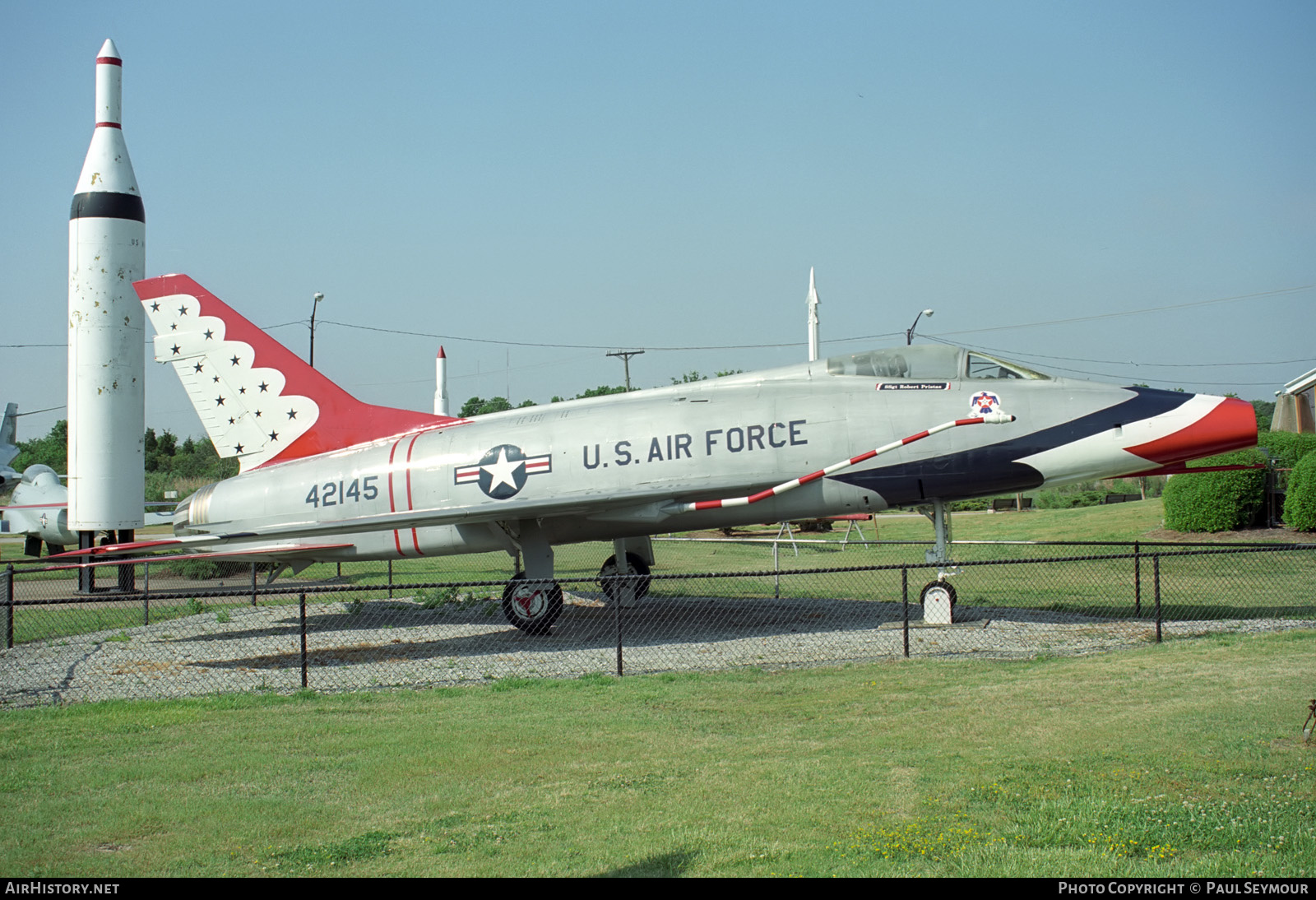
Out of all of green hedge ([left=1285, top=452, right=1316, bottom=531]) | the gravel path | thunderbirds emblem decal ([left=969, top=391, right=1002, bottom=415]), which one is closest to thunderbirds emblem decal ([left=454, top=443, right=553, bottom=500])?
the gravel path

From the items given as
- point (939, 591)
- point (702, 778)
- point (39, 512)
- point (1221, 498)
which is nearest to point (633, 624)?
point (939, 591)

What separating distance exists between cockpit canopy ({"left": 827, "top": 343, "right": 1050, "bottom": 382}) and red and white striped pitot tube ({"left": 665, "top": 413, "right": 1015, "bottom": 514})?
0.84m

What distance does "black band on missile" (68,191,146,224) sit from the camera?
18719mm

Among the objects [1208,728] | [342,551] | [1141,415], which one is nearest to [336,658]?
[342,551]

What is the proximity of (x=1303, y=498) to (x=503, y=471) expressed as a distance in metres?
17.9

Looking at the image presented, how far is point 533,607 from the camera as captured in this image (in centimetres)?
1444

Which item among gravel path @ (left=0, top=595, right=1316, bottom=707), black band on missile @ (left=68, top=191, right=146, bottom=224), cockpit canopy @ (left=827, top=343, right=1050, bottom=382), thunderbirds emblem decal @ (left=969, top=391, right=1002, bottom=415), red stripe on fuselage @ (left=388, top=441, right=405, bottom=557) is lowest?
gravel path @ (left=0, top=595, right=1316, bottom=707)

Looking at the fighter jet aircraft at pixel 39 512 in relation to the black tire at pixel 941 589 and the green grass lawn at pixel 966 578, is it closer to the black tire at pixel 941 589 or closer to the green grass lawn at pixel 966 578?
the green grass lawn at pixel 966 578

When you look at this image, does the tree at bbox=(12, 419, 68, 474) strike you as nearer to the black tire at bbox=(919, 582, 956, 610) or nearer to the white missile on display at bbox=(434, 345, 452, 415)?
the white missile on display at bbox=(434, 345, 452, 415)

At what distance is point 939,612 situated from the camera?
13484mm

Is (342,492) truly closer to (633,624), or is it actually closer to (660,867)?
(633,624)

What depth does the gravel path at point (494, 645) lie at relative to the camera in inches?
442
